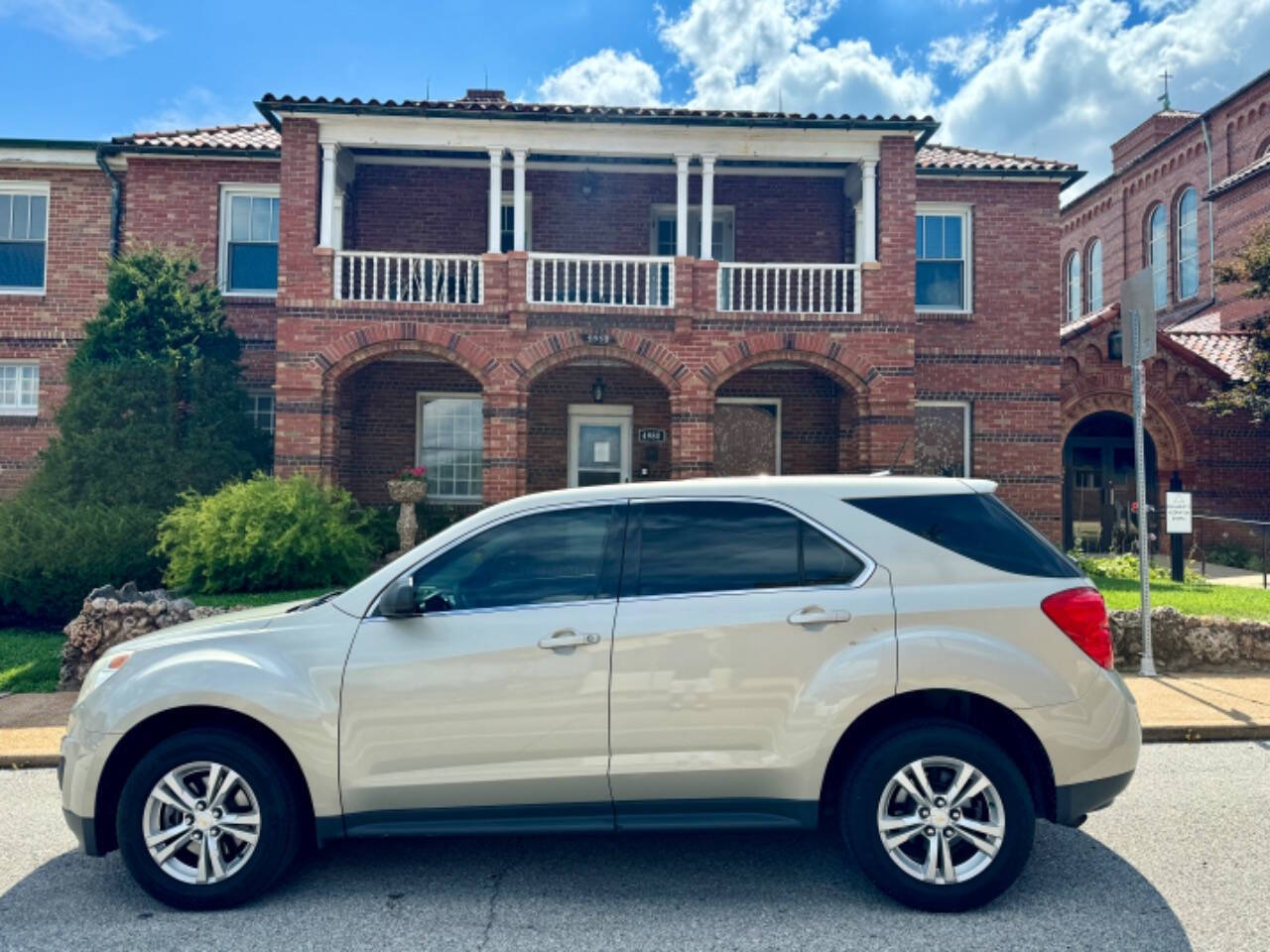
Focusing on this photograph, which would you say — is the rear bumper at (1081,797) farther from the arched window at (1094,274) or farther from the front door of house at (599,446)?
the arched window at (1094,274)

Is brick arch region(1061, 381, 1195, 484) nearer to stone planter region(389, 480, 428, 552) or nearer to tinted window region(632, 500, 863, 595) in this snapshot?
stone planter region(389, 480, 428, 552)

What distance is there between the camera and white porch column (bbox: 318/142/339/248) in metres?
13.4

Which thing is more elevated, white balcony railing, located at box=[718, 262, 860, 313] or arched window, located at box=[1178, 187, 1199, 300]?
arched window, located at box=[1178, 187, 1199, 300]

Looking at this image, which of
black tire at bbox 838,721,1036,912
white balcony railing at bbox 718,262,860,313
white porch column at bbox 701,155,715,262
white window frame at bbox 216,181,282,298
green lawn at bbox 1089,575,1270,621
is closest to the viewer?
black tire at bbox 838,721,1036,912

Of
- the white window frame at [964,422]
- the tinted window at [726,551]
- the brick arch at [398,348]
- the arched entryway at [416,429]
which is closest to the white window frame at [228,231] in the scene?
the arched entryway at [416,429]

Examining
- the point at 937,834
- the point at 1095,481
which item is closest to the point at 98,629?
the point at 937,834

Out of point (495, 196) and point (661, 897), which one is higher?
point (495, 196)

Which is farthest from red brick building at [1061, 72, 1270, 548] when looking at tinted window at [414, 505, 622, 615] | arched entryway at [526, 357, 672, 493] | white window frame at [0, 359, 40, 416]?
white window frame at [0, 359, 40, 416]

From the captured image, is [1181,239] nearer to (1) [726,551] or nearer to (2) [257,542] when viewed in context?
(2) [257,542]

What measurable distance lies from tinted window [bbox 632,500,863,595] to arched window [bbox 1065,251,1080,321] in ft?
102

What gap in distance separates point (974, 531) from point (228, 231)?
50.2 feet

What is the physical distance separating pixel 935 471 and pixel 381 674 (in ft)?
46.4

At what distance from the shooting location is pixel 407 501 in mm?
13070

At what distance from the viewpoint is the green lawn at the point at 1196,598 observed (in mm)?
9500
